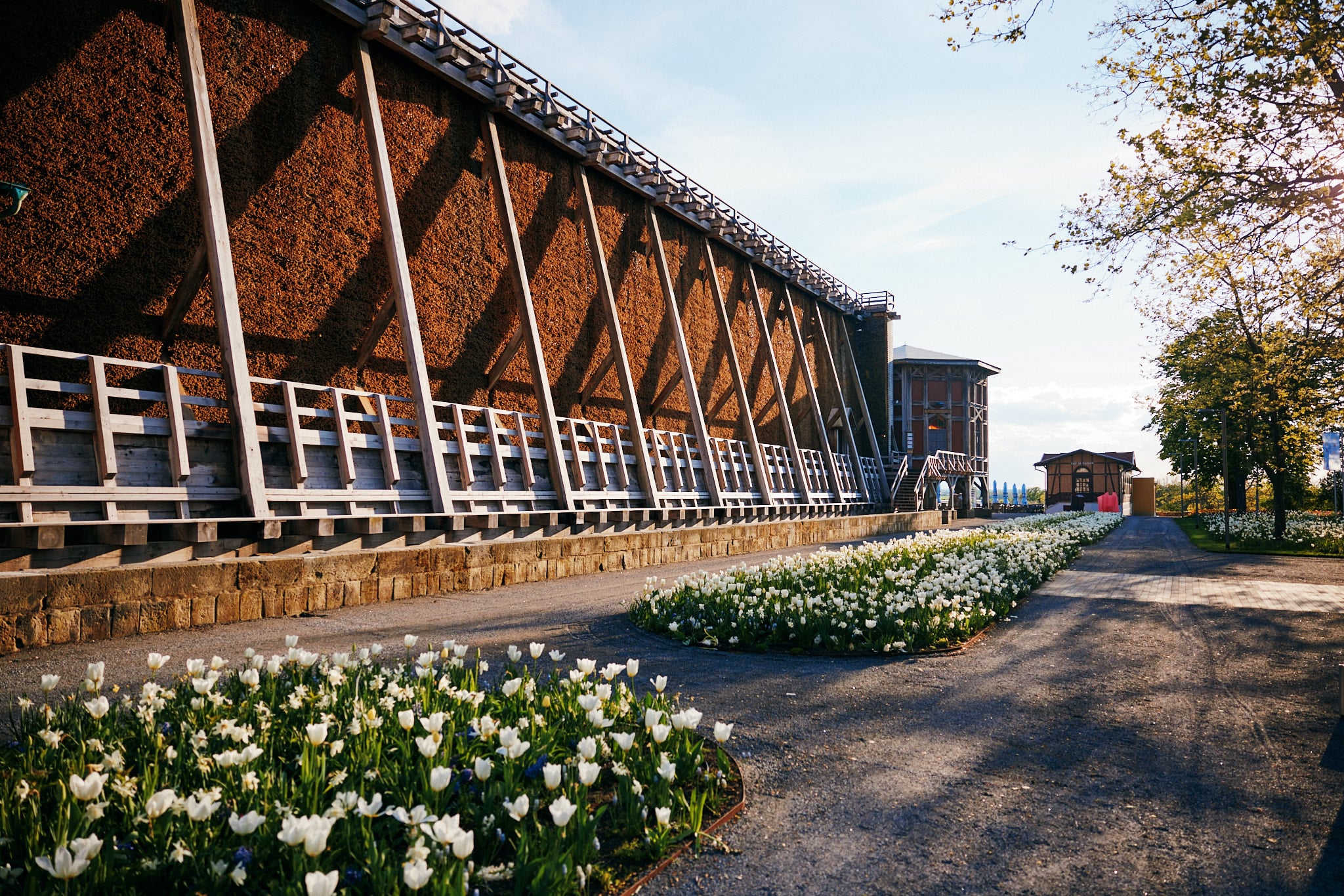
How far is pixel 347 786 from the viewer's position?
311cm

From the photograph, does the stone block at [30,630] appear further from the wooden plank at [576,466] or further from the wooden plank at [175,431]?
the wooden plank at [576,466]

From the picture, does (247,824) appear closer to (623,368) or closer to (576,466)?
(576,466)

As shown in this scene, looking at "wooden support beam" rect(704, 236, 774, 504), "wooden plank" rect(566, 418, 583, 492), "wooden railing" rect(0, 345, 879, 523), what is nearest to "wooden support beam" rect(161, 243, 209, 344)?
"wooden railing" rect(0, 345, 879, 523)

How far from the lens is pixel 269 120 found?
13336 mm

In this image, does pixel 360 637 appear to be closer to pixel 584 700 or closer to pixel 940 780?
pixel 584 700

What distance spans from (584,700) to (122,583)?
5.77m

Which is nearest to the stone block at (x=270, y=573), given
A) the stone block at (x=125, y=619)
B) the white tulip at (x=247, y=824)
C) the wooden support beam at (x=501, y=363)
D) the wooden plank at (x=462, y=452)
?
the stone block at (x=125, y=619)

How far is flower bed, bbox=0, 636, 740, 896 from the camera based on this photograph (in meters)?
2.43

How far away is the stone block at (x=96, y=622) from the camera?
22.4 ft

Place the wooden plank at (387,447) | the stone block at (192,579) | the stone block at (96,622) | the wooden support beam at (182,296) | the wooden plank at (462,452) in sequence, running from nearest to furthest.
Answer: the stone block at (96,622) → the stone block at (192,579) → the wooden support beam at (182,296) → the wooden plank at (387,447) → the wooden plank at (462,452)

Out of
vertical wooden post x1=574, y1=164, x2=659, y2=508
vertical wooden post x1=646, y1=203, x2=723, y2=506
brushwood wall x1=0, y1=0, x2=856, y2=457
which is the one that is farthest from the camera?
vertical wooden post x1=646, y1=203, x2=723, y2=506

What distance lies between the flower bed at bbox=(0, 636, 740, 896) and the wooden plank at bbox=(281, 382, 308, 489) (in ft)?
21.7

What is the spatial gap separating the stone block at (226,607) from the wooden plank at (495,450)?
21.1 ft

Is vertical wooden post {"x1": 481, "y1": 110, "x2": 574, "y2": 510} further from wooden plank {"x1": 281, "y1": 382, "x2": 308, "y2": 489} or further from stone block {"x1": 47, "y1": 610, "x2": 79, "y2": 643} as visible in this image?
stone block {"x1": 47, "y1": 610, "x2": 79, "y2": 643}
